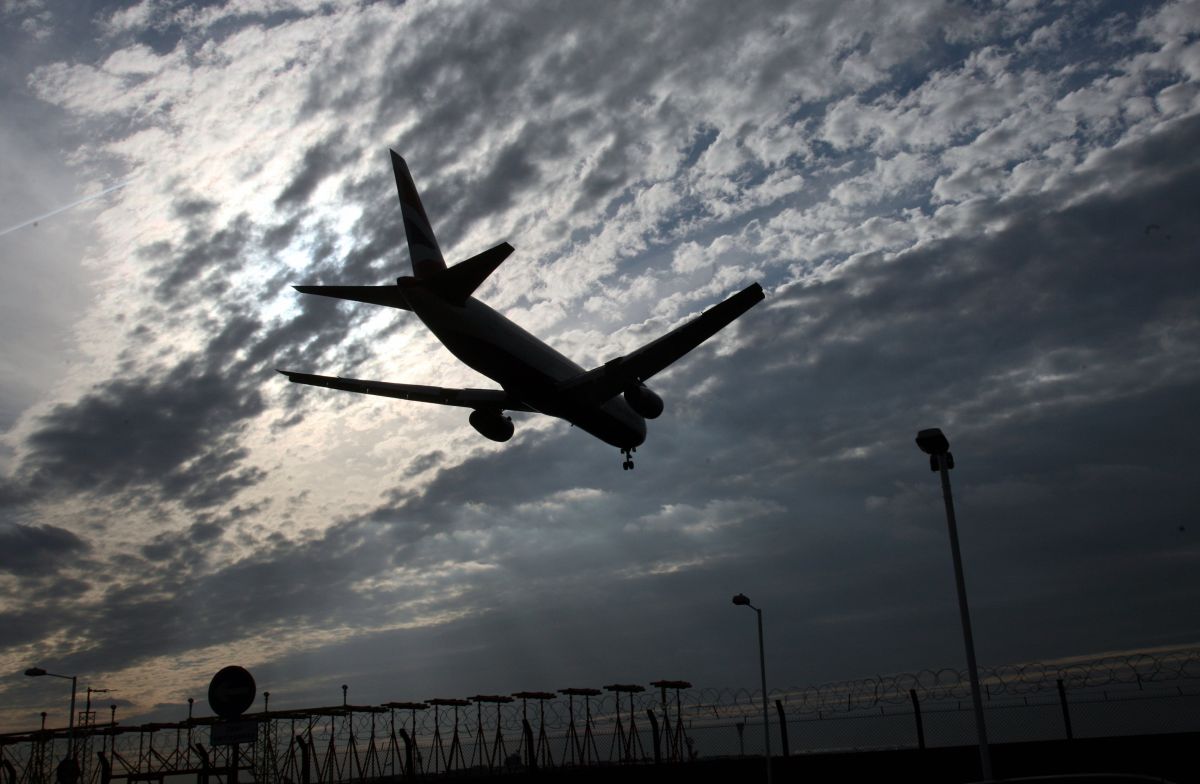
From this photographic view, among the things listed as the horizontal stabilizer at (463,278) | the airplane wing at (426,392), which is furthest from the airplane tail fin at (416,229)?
the airplane wing at (426,392)

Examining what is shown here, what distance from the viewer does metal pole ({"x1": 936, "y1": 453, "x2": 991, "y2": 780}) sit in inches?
642

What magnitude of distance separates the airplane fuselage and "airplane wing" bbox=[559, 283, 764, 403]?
2.92ft

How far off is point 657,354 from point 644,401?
5.76 metres

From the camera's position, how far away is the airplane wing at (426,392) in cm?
3666

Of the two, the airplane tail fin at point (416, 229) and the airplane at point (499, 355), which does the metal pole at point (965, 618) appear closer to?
the airplane at point (499, 355)

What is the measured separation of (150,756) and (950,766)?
35864 millimetres

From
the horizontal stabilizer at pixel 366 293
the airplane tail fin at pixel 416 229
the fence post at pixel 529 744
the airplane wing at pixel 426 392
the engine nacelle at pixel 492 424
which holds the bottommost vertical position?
the fence post at pixel 529 744

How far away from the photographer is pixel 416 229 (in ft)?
114

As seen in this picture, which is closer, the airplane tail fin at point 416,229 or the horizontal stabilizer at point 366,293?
the horizontal stabilizer at point 366,293

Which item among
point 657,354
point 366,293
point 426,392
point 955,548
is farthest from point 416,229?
point 955,548

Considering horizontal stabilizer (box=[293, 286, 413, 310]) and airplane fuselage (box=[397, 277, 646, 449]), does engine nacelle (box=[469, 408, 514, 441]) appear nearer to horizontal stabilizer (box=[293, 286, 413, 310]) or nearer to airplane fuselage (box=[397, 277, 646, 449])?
airplane fuselage (box=[397, 277, 646, 449])

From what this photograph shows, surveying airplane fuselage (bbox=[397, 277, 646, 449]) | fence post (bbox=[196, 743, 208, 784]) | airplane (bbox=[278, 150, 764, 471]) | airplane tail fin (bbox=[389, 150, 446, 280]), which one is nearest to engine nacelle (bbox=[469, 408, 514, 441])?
airplane (bbox=[278, 150, 764, 471])

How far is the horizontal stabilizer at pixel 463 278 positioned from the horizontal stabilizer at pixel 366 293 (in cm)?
143

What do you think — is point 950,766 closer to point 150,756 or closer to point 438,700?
point 438,700
